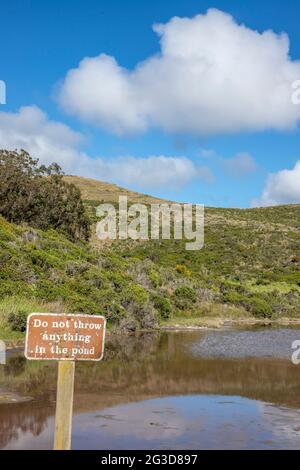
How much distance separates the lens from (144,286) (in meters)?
28.2

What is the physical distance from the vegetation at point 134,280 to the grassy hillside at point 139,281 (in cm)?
4

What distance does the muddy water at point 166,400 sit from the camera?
816cm

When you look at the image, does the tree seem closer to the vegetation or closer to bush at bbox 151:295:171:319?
the vegetation

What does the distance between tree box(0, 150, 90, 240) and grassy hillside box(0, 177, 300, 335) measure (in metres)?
3.63

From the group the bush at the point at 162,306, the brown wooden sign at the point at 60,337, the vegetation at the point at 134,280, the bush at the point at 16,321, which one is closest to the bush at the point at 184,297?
the vegetation at the point at 134,280

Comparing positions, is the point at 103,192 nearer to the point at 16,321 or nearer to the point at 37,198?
the point at 37,198

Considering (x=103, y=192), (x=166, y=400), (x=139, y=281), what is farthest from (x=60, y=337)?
(x=103, y=192)

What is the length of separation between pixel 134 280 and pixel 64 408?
22081 mm

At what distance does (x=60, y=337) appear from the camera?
6.33 meters

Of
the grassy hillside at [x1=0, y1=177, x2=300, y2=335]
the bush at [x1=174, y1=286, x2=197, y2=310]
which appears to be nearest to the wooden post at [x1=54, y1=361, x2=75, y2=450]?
the grassy hillside at [x1=0, y1=177, x2=300, y2=335]

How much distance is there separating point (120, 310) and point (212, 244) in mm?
36922

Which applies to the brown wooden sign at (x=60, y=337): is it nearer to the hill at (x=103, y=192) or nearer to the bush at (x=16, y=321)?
the bush at (x=16, y=321)

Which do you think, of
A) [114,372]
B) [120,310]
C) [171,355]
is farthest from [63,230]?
[114,372]
